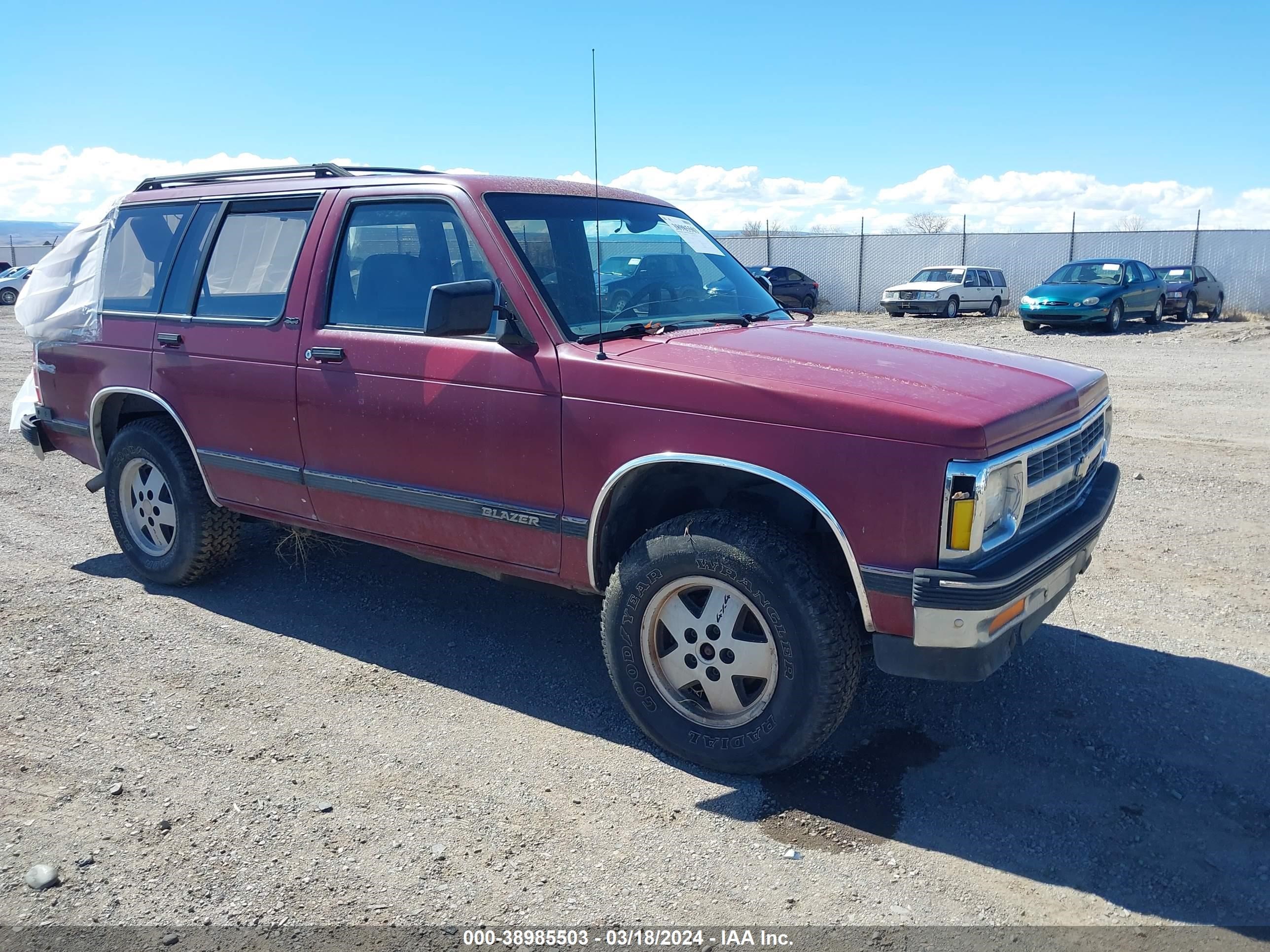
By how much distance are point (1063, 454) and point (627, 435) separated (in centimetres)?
157

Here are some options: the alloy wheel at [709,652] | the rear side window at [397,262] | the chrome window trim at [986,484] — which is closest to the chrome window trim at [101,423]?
the rear side window at [397,262]

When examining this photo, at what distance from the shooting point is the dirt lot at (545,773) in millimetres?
2930

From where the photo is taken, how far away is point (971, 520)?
118 inches

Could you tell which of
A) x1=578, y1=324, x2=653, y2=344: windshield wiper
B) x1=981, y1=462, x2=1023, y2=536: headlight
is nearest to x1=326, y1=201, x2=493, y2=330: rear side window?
x1=578, y1=324, x2=653, y2=344: windshield wiper

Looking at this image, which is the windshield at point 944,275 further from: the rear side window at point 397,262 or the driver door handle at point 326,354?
the driver door handle at point 326,354

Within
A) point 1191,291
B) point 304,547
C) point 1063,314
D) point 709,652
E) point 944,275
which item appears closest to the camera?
point 709,652

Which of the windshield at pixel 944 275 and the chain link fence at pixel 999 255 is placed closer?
the windshield at pixel 944 275

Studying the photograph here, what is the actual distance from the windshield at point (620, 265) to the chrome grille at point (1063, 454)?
1442 mm

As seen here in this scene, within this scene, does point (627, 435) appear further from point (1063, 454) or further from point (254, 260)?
point (254, 260)

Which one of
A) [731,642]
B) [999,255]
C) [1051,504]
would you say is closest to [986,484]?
[1051,504]

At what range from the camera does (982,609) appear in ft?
9.93

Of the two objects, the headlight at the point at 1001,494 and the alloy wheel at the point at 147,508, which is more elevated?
the headlight at the point at 1001,494

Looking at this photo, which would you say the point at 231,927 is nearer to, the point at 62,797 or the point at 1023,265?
the point at 62,797

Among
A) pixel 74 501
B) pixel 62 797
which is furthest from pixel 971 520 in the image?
pixel 74 501
